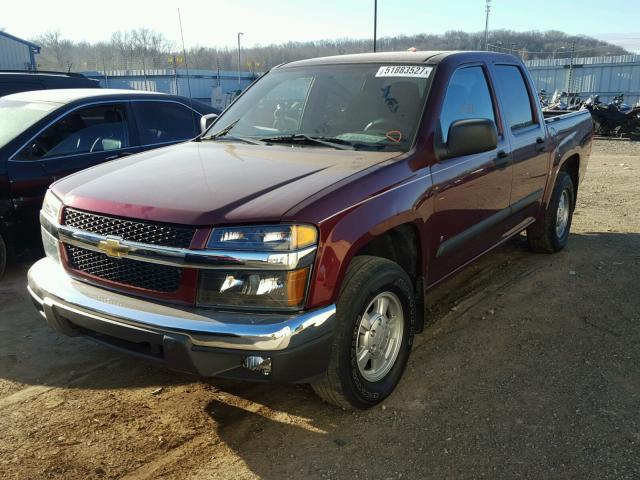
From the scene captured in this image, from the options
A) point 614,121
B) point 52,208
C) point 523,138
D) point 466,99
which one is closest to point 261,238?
point 52,208

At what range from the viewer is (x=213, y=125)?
4.33 m

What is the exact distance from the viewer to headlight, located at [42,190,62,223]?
305cm

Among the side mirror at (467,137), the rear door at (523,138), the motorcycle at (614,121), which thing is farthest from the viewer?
the motorcycle at (614,121)

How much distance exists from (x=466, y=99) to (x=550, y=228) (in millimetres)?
2365

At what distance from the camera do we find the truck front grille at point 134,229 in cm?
254

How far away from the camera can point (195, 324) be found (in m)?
2.46

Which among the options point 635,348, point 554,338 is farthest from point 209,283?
point 635,348

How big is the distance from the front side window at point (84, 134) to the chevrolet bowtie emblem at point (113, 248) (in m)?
2.93

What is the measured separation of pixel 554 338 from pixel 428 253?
1269mm

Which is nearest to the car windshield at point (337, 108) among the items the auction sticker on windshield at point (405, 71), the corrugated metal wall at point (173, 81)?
the auction sticker on windshield at point (405, 71)

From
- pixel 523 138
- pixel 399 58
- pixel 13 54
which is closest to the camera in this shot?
pixel 399 58

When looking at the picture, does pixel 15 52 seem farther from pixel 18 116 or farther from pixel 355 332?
pixel 355 332

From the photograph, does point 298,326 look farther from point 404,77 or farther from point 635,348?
point 635,348

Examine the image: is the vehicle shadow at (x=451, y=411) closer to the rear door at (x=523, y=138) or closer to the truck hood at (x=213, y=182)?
the rear door at (x=523, y=138)
